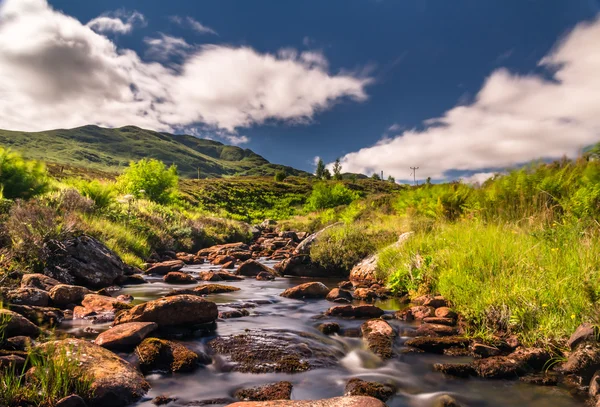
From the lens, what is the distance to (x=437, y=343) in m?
5.00

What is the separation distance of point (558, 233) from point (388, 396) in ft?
14.7

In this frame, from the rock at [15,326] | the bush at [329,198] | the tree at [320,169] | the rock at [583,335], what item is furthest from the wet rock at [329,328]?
the tree at [320,169]

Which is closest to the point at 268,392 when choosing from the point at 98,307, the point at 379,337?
the point at 379,337

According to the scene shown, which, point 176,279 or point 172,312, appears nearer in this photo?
point 172,312

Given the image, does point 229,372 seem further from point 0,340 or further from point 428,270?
point 428,270

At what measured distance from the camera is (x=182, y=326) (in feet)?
18.1

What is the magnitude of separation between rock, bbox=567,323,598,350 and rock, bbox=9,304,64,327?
20.6 feet

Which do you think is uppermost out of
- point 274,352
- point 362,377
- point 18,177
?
point 18,177

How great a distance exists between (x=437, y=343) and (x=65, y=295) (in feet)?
19.9

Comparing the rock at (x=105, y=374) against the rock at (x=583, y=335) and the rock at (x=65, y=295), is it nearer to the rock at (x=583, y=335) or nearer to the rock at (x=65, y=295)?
the rock at (x=65, y=295)

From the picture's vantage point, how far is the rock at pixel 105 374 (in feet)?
10.8

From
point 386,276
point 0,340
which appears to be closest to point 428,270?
point 386,276

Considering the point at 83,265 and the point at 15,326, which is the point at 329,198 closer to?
the point at 83,265

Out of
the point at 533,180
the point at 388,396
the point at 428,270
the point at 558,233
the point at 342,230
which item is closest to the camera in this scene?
the point at 388,396
